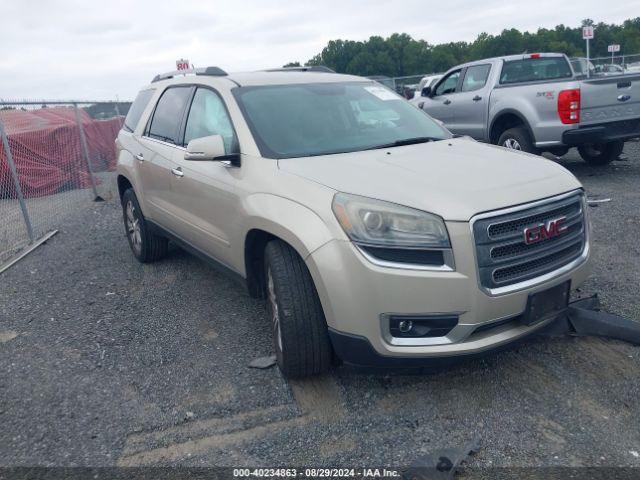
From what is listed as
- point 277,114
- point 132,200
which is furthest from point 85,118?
point 277,114

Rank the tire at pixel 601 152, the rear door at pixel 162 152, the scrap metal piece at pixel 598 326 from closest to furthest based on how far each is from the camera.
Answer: the scrap metal piece at pixel 598 326 → the rear door at pixel 162 152 → the tire at pixel 601 152

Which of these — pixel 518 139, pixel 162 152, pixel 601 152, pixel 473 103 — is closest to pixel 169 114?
pixel 162 152

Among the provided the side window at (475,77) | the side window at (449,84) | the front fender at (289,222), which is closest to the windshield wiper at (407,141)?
the front fender at (289,222)

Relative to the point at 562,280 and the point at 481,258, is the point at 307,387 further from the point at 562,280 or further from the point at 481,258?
the point at 562,280

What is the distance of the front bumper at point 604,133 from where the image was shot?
8094 millimetres

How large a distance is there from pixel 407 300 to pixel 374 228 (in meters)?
0.39

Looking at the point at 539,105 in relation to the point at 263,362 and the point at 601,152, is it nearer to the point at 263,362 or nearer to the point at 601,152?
the point at 601,152

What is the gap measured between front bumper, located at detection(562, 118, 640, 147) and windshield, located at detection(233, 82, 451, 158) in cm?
430

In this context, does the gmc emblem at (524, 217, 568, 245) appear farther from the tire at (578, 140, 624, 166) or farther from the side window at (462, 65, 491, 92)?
the side window at (462, 65, 491, 92)

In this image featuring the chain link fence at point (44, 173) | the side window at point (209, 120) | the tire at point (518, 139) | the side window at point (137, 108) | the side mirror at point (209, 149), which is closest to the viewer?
the side mirror at point (209, 149)

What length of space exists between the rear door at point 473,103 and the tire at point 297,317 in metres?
7.17

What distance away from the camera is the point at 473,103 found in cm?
988

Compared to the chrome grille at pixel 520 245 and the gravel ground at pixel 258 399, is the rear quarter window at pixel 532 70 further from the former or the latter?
the chrome grille at pixel 520 245

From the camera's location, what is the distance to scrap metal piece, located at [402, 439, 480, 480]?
2.65 metres
